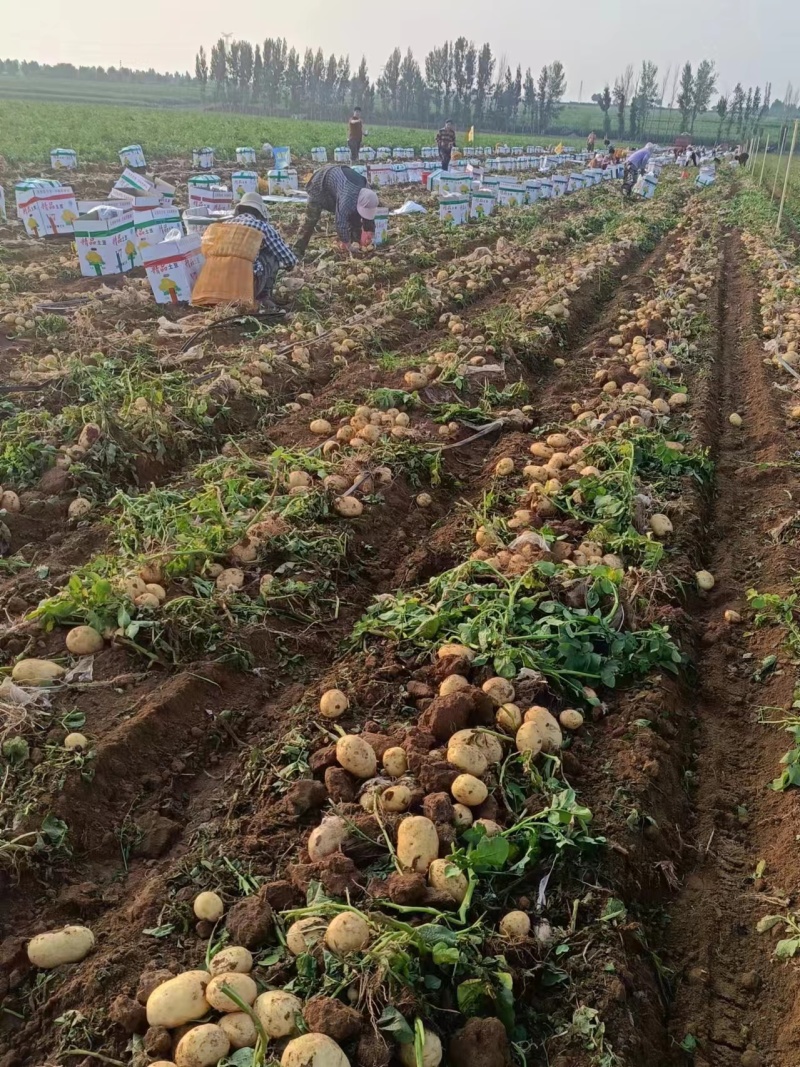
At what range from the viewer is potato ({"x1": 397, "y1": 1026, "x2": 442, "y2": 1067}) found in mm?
2066

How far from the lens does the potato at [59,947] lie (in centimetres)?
244

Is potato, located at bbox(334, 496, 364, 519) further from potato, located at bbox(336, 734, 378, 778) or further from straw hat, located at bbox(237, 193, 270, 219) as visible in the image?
straw hat, located at bbox(237, 193, 270, 219)

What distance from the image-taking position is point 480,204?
1809cm

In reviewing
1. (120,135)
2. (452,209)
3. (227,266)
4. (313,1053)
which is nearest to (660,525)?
(313,1053)

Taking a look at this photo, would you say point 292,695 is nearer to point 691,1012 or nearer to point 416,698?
point 416,698

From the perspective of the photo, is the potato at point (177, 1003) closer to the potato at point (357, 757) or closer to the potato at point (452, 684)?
the potato at point (357, 757)

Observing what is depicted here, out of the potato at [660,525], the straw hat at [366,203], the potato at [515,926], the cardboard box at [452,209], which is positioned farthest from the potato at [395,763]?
the cardboard box at [452,209]

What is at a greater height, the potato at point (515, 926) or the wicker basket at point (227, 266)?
the wicker basket at point (227, 266)

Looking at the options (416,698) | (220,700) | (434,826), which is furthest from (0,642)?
(434,826)

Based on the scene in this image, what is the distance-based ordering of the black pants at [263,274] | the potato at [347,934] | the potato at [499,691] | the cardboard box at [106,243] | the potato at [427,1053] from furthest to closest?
the cardboard box at [106,243] < the black pants at [263,274] < the potato at [499,691] < the potato at [347,934] < the potato at [427,1053]

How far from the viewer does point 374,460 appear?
558cm

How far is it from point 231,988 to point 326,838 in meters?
0.62

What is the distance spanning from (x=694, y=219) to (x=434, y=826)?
2129 cm

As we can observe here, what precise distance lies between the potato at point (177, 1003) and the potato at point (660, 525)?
373 centimetres
